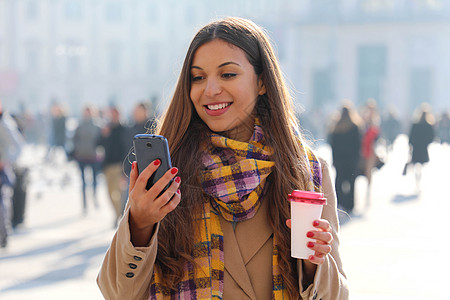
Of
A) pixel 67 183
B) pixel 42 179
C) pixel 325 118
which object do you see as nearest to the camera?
pixel 67 183

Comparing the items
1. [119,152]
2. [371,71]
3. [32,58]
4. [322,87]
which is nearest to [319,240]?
[119,152]

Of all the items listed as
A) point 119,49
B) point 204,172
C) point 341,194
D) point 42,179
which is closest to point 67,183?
point 42,179

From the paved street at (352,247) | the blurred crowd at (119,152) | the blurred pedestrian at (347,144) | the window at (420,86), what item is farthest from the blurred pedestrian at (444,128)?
the window at (420,86)

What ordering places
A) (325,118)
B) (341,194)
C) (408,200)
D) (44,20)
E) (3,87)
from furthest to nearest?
(44,20), (3,87), (325,118), (408,200), (341,194)

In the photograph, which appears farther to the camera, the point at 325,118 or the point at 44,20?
the point at 44,20

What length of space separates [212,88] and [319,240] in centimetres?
62

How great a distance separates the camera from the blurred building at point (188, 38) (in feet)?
152

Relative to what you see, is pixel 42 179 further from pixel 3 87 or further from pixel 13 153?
pixel 3 87

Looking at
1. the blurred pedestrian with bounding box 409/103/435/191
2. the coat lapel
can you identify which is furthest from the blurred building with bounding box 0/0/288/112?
the coat lapel

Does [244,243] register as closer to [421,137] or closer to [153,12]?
[421,137]

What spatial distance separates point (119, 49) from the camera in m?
59.9

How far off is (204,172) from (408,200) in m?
10.7

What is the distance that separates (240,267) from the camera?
204 centimetres

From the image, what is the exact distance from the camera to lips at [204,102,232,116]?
215cm
